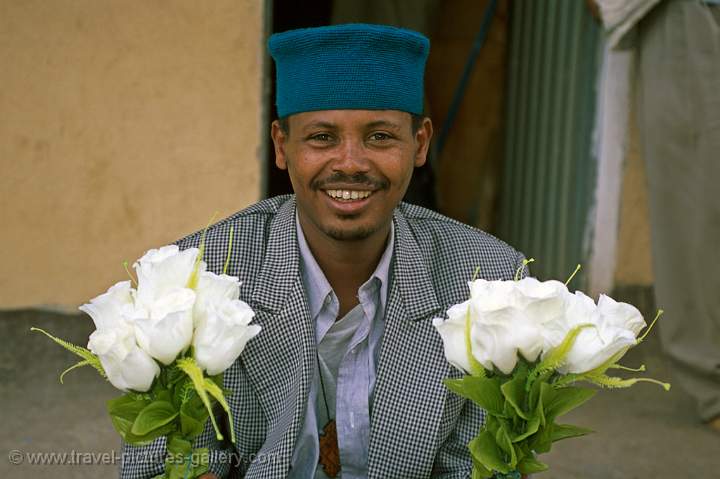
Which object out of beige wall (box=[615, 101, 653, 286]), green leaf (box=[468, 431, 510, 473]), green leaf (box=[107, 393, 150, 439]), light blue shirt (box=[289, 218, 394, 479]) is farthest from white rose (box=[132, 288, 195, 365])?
beige wall (box=[615, 101, 653, 286])

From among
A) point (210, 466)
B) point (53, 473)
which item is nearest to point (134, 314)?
point (210, 466)

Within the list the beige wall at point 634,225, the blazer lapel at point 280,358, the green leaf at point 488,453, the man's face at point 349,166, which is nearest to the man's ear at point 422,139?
the man's face at point 349,166

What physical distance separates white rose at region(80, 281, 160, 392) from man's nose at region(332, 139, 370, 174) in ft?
2.63

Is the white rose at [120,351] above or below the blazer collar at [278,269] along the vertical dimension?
above

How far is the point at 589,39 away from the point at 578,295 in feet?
11.6

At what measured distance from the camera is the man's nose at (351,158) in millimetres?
2275

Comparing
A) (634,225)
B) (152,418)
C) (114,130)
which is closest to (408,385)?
(152,418)

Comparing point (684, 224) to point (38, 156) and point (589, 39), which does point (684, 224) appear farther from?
point (38, 156)

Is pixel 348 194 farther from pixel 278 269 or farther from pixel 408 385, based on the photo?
pixel 408 385

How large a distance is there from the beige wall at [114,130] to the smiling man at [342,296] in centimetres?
182

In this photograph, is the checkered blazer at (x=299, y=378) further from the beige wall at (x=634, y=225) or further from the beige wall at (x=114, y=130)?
the beige wall at (x=634, y=225)

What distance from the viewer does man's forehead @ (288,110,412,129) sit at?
228 cm

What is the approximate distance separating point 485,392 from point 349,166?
80 centimetres

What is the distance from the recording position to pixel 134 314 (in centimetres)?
160
